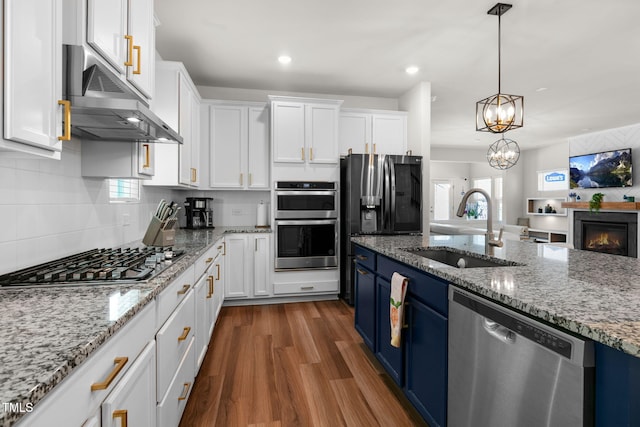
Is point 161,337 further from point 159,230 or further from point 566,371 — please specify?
point 566,371

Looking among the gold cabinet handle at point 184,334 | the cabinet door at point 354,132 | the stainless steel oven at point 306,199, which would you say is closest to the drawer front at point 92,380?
the gold cabinet handle at point 184,334

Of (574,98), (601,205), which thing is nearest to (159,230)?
(574,98)

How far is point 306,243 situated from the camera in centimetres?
403

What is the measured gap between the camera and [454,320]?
1.43 meters

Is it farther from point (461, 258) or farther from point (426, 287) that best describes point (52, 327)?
point (461, 258)

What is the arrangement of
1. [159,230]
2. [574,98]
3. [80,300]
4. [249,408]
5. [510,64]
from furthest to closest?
[574,98], [510,64], [159,230], [249,408], [80,300]

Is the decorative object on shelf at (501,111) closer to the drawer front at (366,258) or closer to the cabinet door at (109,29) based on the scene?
the drawer front at (366,258)

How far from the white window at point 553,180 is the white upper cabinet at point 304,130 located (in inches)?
287

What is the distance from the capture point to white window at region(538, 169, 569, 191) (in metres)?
8.59

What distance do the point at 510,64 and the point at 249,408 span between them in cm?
409

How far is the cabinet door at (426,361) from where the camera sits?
5.01 feet

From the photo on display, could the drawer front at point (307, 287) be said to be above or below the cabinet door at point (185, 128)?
below

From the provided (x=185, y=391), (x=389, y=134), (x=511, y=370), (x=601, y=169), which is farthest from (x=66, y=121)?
(x=601, y=169)

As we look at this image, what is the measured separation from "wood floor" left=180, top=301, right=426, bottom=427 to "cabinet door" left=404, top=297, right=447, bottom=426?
0.26 meters
